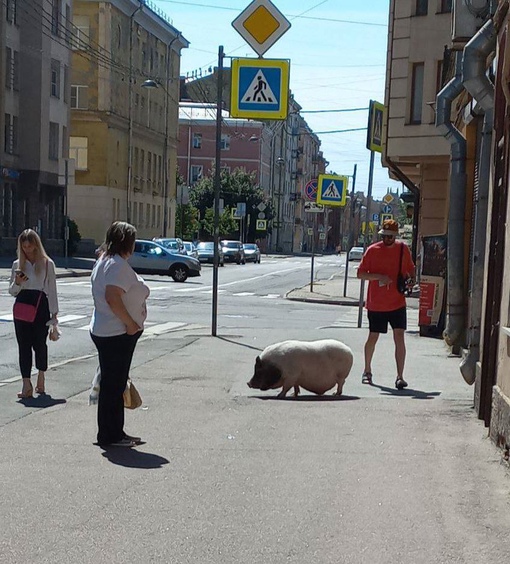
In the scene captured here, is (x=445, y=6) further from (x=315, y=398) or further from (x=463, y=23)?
(x=315, y=398)

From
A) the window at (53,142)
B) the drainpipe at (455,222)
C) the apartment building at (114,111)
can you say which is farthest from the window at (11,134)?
the drainpipe at (455,222)

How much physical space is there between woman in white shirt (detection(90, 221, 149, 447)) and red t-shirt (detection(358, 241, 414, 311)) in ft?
12.8

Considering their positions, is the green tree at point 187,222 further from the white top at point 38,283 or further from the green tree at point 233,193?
the white top at point 38,283

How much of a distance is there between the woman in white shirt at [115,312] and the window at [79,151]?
5868cm

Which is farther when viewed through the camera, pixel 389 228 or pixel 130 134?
pixel 130 134

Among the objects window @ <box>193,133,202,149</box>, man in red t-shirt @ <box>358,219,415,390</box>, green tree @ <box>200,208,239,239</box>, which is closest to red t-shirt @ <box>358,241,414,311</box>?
man in red t-shirt @ <box>358,219,415,390</box>

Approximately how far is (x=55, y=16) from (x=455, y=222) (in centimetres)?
4578

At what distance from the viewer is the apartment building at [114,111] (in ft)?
212

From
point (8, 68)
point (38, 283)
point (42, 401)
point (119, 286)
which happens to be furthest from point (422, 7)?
point (8, 68)

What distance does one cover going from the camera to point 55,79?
5588 cm

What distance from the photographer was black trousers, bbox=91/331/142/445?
7.74 metres

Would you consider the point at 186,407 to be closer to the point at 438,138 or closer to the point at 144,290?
the point at 144,290

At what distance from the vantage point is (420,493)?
6.52 m

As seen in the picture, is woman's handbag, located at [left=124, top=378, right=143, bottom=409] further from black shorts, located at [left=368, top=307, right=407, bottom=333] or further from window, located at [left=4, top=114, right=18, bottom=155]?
window, located at [left=4, top=114, right=18, bottom=155]
